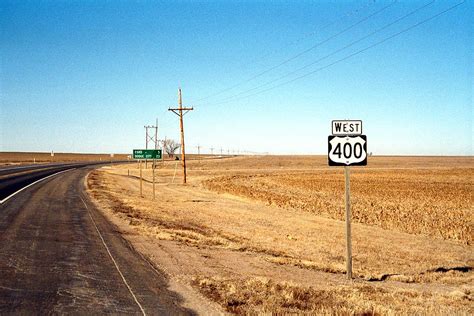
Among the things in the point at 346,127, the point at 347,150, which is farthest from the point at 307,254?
the point at 346,127

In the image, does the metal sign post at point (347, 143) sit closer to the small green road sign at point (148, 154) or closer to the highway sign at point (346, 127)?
Answer: the highway sign at point (346, 127)

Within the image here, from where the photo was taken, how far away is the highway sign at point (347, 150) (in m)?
7.93

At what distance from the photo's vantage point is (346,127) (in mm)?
7984

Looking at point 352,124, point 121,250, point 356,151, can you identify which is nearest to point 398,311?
point 356,151

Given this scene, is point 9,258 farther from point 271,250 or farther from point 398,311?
point 398,311

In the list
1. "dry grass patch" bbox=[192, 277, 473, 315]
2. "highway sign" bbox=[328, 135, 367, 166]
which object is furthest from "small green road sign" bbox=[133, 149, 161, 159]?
"highway sign" bbox=[328, 135, 367, 166]

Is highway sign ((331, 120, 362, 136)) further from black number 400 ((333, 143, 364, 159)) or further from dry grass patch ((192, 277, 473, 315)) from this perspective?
dry grass patch ((192, 277, 473, 315))

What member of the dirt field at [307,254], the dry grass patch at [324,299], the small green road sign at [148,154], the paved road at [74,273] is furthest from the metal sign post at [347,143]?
the small green road sign at [148,154]

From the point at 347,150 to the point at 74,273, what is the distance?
594 centimetres

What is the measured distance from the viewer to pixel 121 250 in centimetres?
1019

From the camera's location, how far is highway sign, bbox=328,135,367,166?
26.0 ft

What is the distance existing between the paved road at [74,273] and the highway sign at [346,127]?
4360 millimetres

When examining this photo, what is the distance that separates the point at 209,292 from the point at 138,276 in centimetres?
170

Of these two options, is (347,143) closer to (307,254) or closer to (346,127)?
(346,127)
